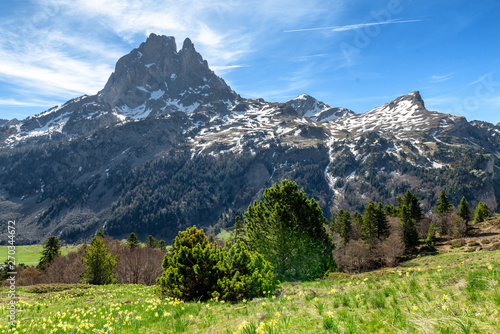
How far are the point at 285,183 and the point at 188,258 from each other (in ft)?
52.1

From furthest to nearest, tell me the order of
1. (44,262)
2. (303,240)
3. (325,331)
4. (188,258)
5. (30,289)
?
(44,262) → (303,240) → (30,289) → (188,258) → (325,331)

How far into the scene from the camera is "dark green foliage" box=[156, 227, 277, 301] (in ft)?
48.5

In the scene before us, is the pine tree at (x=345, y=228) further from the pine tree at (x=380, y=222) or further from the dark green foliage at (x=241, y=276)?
the dark green foliage at (x=241, y=276)

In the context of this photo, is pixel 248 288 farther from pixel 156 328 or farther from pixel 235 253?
pixel 156 328

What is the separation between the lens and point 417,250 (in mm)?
65938

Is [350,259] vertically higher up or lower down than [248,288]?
lower down

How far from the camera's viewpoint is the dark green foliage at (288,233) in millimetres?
27922

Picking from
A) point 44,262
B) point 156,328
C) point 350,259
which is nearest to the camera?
point 156,328

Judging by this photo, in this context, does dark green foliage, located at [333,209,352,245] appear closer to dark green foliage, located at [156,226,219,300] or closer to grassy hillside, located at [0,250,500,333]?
dark green foliage, located at [156,226,219,300]

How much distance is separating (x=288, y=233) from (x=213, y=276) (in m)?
14.1

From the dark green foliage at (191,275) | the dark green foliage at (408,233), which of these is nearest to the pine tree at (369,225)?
the dark green foliage at (408,233)

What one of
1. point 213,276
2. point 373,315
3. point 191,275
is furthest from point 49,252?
point 373,315

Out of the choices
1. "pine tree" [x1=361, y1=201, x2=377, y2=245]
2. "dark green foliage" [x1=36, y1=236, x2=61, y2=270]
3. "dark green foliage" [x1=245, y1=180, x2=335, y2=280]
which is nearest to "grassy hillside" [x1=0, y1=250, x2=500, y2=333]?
"dark green foliage" [x1=245, y1=180, x2=335, y2=280]

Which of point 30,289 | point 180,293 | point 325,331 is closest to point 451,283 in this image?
point 325,331
